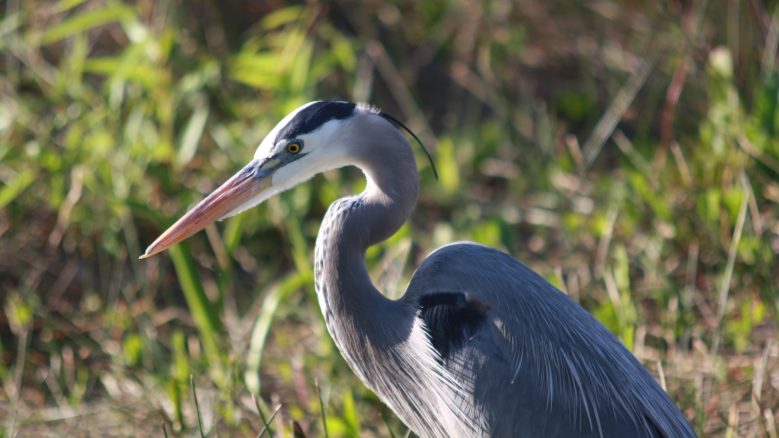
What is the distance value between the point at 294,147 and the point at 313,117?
0.09m

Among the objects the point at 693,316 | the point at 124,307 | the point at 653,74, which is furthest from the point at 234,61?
the point at 693,316

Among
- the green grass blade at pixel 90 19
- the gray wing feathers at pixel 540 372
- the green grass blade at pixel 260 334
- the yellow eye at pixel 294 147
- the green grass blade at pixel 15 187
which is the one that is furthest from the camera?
the green grass blade at pixel 90 19

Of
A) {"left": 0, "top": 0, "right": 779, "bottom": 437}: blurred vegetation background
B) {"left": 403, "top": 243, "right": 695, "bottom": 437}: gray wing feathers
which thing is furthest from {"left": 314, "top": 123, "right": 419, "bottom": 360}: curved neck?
{"left": 0, "top": 0, "right": 779, "bottom": 437}: blurred vegetation background

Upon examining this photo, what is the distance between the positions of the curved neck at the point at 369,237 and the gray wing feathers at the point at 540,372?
12cm

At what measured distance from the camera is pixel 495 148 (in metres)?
4.74

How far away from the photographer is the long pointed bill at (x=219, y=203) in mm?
→ 2662

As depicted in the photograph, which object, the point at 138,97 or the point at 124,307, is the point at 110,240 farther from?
the point at 138,97

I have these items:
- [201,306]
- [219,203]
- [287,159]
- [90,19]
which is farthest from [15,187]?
[287,159]

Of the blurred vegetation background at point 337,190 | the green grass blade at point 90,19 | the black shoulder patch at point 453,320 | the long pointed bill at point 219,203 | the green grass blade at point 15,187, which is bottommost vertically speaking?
the blurred vegetation background at point 337,190

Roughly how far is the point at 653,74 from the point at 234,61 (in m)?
1.71

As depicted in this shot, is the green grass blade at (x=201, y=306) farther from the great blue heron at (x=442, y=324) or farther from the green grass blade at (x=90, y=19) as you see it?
the green grass blade at (x=90, y=19)

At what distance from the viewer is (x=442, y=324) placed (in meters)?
2.55

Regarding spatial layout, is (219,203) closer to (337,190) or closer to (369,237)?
(369,237)

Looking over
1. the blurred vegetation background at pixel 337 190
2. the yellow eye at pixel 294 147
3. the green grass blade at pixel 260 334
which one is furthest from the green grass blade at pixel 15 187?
the yellow eye at pixel 294 147
